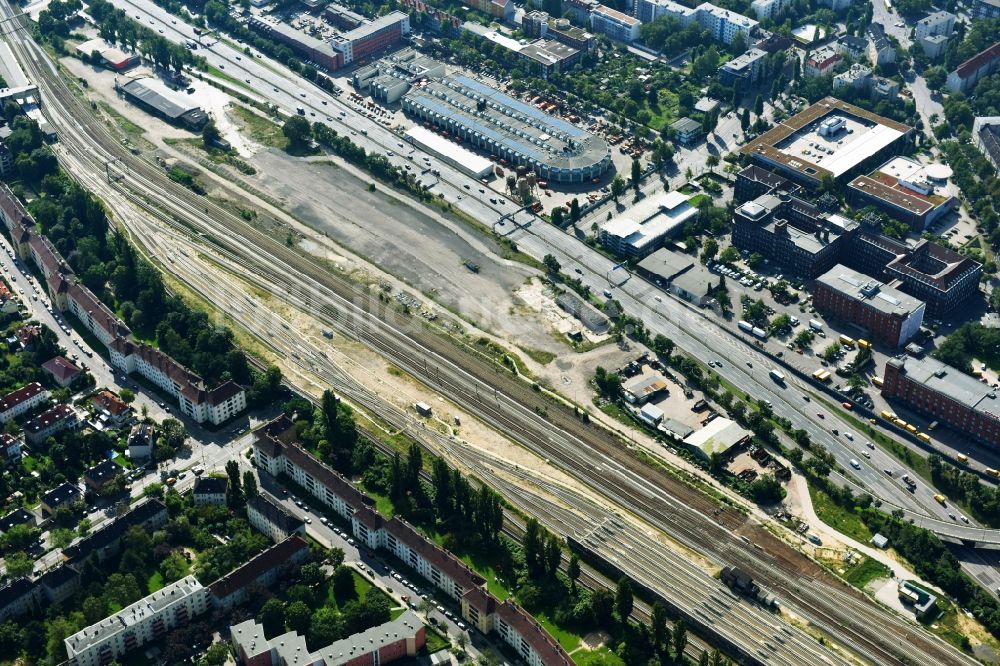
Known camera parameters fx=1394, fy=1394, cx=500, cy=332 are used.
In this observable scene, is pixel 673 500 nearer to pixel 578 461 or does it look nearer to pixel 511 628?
pixel 578 461

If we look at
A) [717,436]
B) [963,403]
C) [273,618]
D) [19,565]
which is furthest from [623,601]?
[19,565]

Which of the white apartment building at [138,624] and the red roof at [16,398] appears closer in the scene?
the white apartment building at [138,624]

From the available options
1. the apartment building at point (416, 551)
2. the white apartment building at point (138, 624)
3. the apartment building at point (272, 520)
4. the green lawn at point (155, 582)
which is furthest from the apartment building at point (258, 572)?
the apartment building at point (416, 551)

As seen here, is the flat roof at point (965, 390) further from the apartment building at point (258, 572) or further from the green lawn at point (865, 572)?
the apartment building at point (258, 572)

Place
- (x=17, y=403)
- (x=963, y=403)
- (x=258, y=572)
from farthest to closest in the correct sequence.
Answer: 1. (x=17, y=403)
2. (x=963, y=403)
3. (x=258, y=572)

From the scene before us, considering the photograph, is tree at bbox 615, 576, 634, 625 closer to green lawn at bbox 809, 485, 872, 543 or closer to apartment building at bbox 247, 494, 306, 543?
green lawn at bbox 809, 485, 872, 543

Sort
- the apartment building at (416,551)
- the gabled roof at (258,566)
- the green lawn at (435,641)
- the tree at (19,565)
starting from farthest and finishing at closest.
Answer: the tree at (19,565) → the gabled roof at (258,566) → the green lawn at (435,641) → the apartment building at (416,551)

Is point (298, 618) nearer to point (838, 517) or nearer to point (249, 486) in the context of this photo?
point (249, 486)

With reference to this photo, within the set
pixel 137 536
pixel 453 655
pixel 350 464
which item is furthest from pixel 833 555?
pixel 137 536
